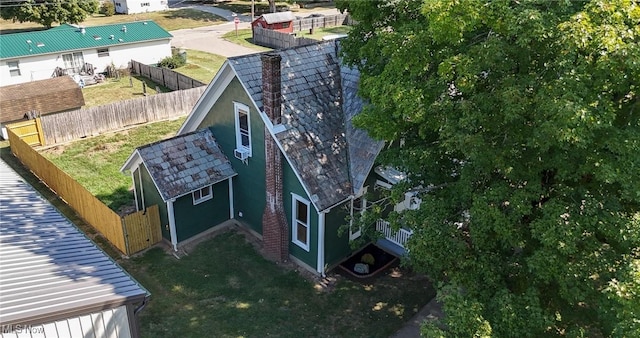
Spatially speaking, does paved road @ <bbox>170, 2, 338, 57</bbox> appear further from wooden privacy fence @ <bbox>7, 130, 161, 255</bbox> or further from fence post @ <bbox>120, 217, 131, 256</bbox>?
fence post @ <bbox>120, 217, 131, 256</bbox>

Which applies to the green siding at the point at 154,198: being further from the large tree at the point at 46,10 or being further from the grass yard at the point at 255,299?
the large tree at the point at 46,10

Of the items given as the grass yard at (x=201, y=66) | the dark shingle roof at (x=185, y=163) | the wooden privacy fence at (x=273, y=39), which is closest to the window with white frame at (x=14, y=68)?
the grass yard at (x=201, y=66)

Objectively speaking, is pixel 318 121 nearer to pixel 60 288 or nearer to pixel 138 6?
pixel 60 288

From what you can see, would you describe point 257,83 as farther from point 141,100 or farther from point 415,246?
point 141,100

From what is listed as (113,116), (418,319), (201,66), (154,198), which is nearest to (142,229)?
(154,198)

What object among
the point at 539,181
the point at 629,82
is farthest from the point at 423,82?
the point at 629,82

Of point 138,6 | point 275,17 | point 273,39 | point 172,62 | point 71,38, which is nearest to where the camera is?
point 71,38
